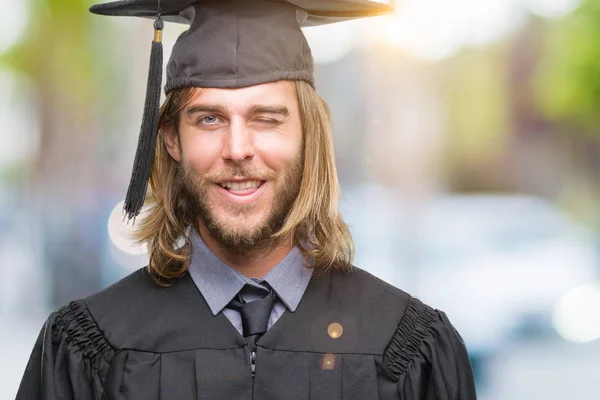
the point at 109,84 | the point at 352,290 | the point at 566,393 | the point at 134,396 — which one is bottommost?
the point at 566,393

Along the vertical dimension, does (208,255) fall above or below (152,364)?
above

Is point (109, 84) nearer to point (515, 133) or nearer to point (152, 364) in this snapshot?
point (515, 133)

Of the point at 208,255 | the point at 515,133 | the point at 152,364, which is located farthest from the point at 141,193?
the point at 515,133

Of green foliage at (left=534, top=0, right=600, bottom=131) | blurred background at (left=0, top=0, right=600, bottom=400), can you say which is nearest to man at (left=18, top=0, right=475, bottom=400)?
blurred background at (left=0, top=0, right=600, bottom=400)

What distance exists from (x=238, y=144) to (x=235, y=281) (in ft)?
1.29

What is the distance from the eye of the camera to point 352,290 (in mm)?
2428

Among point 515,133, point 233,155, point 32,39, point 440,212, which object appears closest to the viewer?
point 233,155

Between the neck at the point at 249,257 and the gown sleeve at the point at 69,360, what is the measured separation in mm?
399

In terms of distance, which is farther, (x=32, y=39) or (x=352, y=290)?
(x=32, y=39)

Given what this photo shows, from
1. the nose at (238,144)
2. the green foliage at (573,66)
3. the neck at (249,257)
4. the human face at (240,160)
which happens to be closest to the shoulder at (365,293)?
the neck at (249,257)

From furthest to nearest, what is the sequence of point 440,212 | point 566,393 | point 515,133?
point 515,133 < point 440,212 < point 566,393

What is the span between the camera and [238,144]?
2174 millimetres

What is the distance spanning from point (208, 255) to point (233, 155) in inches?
13.9

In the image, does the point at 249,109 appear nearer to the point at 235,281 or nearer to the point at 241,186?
the point at 241,186
